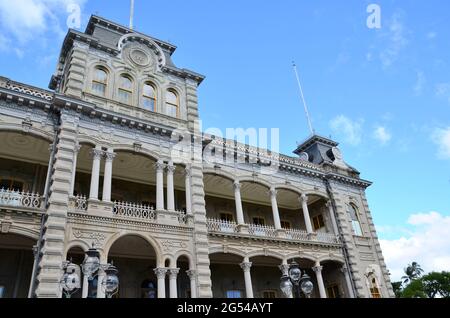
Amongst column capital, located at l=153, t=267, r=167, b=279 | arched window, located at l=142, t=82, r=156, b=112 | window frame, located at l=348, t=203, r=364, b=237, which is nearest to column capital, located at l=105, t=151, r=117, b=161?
arched window, located at l=142, t=82, r=156, b=112

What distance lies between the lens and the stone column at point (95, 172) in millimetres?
15276

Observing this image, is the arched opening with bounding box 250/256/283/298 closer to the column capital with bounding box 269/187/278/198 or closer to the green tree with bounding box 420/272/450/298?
the column capital with bounding box 269/187/278/198

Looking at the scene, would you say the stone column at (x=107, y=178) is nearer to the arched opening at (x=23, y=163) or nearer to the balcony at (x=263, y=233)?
the arched opening at (x=23, y=163)

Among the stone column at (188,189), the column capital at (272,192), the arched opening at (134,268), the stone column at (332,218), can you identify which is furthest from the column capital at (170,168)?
the stone column at (332,218)

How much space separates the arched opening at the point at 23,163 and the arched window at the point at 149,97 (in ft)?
18.0

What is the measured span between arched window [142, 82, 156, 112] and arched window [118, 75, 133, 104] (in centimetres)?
78

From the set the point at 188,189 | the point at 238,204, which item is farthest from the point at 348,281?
the point at 188,189

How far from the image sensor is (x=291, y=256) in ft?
67.7

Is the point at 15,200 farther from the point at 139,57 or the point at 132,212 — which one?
the point at 139,57

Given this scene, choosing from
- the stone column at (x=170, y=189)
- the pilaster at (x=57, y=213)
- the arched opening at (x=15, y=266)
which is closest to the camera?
the pilaster at (x=57, y=213)

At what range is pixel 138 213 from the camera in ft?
55.1
